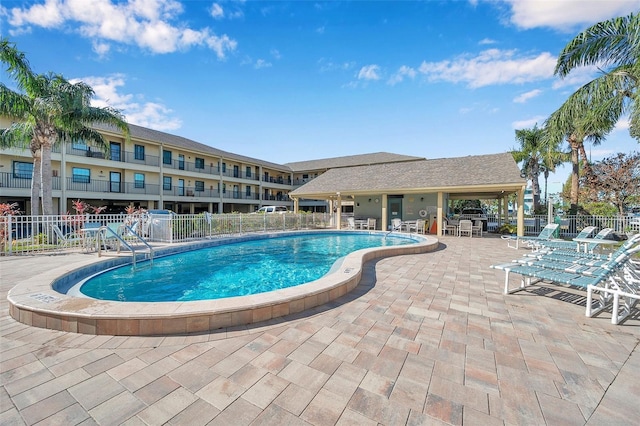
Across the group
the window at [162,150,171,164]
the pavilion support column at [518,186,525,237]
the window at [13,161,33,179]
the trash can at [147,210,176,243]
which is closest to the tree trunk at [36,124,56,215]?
the trash can at [147,210,176,243]

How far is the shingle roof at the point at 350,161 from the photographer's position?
123 feet

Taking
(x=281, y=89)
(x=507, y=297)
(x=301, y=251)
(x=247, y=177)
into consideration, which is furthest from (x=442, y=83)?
(x=247, y=177)

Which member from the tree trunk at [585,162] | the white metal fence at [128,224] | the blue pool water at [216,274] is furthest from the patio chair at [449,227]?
the tree trunk at [585,162]

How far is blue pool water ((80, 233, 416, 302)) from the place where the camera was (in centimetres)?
575

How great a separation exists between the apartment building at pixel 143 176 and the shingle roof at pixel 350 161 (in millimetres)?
A: 6090

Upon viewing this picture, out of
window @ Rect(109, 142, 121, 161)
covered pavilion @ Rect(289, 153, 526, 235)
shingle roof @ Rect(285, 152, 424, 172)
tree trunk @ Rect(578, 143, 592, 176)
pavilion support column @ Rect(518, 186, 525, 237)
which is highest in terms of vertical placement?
shingle roof @ Rect(285, 152, 424, 172)

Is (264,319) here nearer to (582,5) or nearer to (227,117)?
(582,5)

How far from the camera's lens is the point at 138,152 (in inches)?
1008

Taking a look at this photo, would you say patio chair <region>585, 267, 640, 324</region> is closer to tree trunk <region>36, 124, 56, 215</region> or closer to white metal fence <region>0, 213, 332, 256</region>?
white metal fence <region>0, 213, 332, 256</region>

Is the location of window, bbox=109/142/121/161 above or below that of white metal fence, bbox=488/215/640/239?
above

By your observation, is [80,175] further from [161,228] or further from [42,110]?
[161,228]

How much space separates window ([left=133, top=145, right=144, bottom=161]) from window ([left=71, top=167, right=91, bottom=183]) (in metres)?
3.99

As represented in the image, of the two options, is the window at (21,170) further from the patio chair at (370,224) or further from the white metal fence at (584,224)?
the white metal fence at (584,224)

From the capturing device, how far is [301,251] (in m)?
11.3
